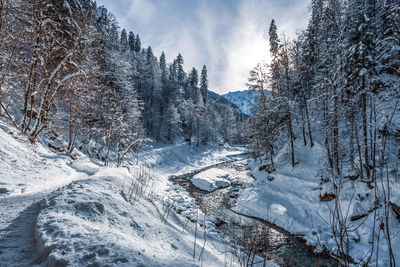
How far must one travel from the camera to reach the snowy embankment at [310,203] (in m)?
8.34

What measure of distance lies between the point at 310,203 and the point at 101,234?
1251 centimetres

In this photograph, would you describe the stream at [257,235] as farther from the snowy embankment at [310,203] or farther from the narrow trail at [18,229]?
the narrow trail at [18,229]

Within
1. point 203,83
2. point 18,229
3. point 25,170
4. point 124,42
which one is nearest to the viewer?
point 18,229

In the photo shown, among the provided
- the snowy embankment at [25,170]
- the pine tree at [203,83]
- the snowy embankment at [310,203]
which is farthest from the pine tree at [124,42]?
the snowy embankment at [310,203]

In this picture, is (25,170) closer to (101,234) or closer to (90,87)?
(101,234)

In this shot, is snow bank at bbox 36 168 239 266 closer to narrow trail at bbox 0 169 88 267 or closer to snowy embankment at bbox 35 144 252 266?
snowy embankment at bbox 35 144 252 266

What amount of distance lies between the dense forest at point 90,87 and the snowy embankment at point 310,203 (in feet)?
35.9

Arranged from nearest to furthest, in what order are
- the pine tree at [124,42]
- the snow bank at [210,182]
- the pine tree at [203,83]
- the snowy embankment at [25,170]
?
the snowy embankment at [25,170], the snow bank at [210,182], the pine tree at [124,42], the pine tree at [203,83]

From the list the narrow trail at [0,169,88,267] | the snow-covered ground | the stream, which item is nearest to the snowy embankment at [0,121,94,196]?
the snow-covered ground

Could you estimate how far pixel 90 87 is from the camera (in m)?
11.9

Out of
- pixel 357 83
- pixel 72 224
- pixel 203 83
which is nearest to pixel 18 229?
pixel 72 224

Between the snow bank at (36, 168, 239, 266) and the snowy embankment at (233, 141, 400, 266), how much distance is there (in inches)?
175

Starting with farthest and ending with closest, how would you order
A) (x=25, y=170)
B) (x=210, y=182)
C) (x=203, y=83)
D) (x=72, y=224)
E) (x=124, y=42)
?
1. (x=203, y=83)
2. (x=124, y=42)
3. (x=210, y=182)
4. (x=25, y=170)
5. (x=72, y=224)

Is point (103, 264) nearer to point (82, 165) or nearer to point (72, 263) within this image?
point (72, 263)
